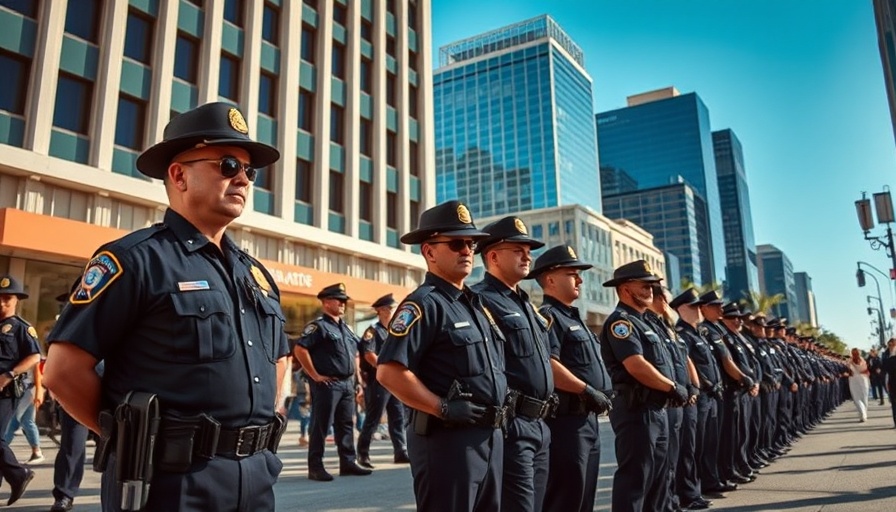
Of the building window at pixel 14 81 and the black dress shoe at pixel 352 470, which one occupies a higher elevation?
the building window at pixel 14 81

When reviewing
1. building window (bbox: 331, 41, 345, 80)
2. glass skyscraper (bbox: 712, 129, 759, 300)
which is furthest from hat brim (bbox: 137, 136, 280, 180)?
glass skyscraper (bbox: 712, 129, 759, 300)

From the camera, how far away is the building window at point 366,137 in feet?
91.2

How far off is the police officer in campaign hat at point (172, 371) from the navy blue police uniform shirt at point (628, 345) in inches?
141

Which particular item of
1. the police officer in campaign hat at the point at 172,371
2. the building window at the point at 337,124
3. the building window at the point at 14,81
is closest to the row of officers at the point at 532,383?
the police officer in campaign hat at the point at 172,371

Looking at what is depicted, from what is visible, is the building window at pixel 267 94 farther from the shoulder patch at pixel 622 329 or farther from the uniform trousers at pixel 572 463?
the uniform trousers at pixel 572 463

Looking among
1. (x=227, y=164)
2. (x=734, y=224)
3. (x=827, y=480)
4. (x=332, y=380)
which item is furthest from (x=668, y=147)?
(x=227, y=164)

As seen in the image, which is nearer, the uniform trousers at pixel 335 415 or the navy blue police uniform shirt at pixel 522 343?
the navy blue police uniform shirt at pixel 522 343

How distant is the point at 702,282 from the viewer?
6068 inches

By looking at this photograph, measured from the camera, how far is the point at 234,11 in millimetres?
22719

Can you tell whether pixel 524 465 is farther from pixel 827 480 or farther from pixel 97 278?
pixel 827 480

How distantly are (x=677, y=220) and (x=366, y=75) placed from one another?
12676 centimetres

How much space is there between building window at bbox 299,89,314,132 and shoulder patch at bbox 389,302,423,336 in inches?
875

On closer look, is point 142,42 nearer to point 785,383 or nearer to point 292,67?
point 292,67

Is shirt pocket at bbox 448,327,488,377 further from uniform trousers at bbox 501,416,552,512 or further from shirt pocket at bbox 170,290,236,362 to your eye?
shirt pocket at bbox 170,290,236,362
